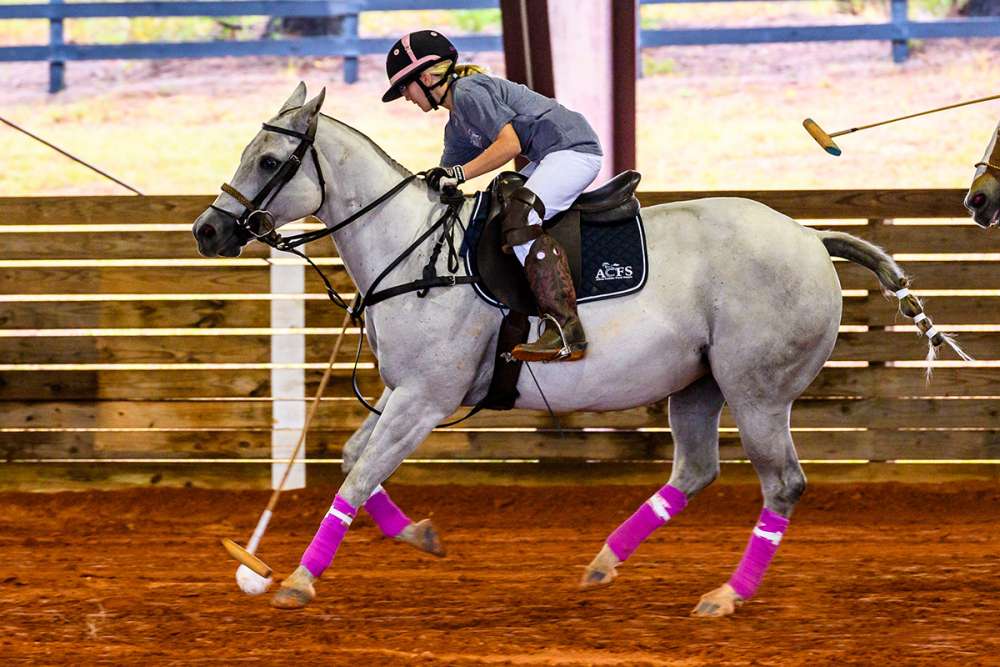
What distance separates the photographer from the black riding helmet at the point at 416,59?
476cm

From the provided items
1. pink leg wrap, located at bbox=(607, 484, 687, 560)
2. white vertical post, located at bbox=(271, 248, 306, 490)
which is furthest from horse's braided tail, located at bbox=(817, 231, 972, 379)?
white vertical post, located at bbox=(271, 248, 306, 490)

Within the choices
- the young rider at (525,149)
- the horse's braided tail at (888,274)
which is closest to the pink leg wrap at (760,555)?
the horse's braided tail at (888,274)

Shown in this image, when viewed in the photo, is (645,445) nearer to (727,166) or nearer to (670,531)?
(670,531)

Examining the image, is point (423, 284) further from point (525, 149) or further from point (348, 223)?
point (525, 149)

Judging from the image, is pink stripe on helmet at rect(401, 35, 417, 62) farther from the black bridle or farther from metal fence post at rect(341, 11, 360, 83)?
metal fence post at rect(341, 11, 360, 83)

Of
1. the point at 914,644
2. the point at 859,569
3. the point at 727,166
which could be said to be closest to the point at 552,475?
the point at 859,569

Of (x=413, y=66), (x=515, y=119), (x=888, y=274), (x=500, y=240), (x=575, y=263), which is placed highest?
(x=413, y=66)

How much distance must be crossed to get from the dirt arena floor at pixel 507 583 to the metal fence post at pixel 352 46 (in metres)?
9.39

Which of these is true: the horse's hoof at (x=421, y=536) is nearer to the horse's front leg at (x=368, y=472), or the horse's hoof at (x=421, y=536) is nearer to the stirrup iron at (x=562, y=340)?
the horse's front leg at (x=368, y=472)

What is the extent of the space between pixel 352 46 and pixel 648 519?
11524 millimetres

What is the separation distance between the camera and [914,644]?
450cm

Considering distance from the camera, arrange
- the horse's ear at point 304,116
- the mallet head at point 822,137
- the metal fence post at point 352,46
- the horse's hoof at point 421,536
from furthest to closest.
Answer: the metal fence post at point 352,46 → the horse's hoof at point 421,536 → the mallet head at point 822,137 → the horse's ear at point 304,116

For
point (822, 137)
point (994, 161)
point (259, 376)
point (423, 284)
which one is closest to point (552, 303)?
point (423, 284)

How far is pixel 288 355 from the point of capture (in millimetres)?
7348
